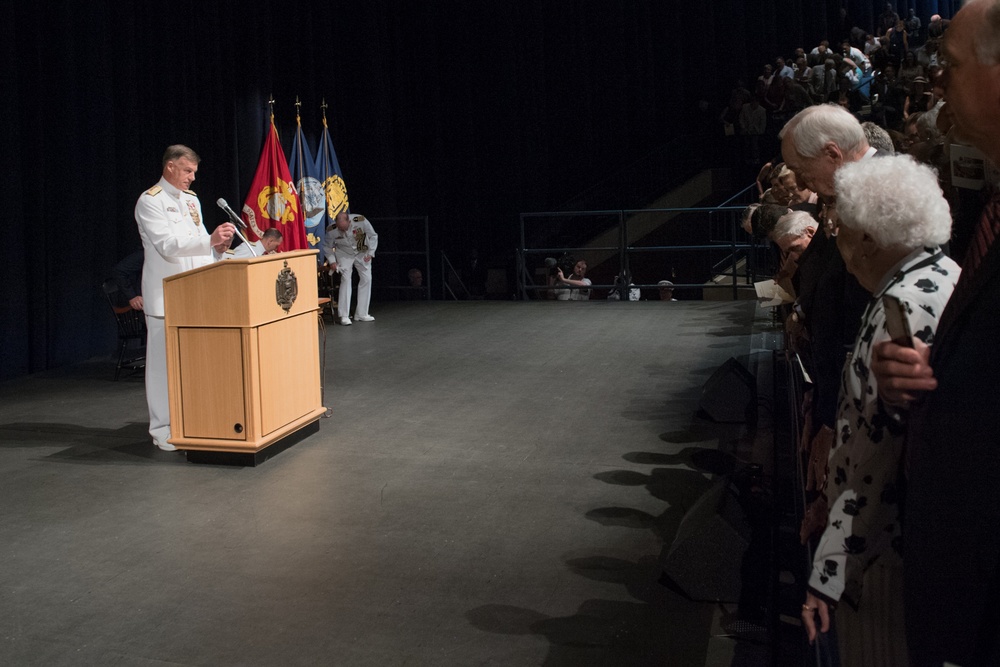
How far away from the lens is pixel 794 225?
11.5 feet

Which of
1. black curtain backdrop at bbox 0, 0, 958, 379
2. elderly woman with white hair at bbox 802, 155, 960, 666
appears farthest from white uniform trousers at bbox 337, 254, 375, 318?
elderly woman with white hair at bbox 802, 155, 960, 666

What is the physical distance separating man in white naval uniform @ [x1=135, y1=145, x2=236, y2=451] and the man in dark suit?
4.09 meters

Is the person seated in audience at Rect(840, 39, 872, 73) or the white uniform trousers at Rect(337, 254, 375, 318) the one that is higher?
the person seated in audience at Rect(840, 39, 872, 73)

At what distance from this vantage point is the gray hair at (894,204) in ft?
4.83

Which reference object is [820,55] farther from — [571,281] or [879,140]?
[879,140]

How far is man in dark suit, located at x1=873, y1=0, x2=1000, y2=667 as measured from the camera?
104 cm

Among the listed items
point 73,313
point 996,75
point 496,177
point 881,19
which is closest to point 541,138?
point 496,177

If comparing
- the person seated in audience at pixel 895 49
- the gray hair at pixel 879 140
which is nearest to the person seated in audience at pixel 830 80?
the person seated in audience at pixel 895 49

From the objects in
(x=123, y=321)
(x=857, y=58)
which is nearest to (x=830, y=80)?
(x=857, y=58)

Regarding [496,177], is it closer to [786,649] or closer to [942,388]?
[786,649]

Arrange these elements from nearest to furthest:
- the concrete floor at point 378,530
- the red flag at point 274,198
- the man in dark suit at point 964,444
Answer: the man in dark suit at point 964,444 < the concrete floor at point 378,530 < the red flag at point 274,198

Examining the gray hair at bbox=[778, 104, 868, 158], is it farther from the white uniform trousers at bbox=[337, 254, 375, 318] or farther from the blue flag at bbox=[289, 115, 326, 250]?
the blue flag at bbox=[289, 115, 326, 250]

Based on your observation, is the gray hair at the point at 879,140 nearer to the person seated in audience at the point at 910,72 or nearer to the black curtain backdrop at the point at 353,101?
the person seated in audience at the point at 910,72

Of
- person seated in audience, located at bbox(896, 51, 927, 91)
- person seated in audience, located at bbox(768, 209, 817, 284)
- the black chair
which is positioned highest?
person seated in audience, located at bbox(896, 51, 927, 91)
